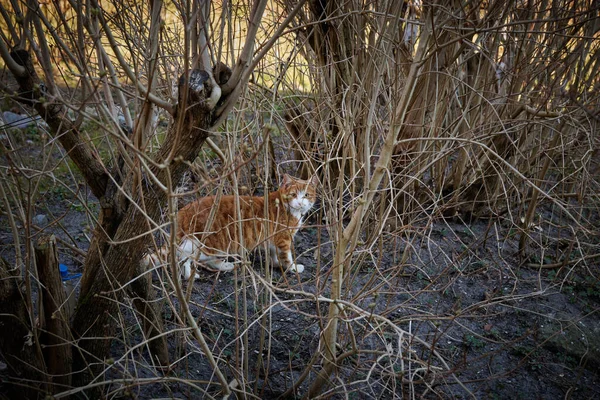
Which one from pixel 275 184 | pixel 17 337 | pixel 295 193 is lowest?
pixel 17 337

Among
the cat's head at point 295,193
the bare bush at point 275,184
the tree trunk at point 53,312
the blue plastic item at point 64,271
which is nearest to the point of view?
the bare bush at point 275,184

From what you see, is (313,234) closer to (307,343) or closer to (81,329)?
(307,343)

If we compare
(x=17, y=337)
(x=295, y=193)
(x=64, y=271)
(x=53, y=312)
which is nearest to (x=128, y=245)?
(x=53, y=312)

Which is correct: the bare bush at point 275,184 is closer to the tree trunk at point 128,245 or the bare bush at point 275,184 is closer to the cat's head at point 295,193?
the tree trunk at point 128,245

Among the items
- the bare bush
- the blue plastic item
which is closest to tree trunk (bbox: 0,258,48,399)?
the bare bush

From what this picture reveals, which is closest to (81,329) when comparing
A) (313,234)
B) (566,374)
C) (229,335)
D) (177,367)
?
(177,367)

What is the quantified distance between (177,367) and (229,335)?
48 cm

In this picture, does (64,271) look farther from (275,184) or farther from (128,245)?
(275,184)

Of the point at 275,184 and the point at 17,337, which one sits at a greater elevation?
the point at 275,184

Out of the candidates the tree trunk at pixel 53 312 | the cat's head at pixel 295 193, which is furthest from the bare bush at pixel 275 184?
the cat's head at pixel 295 193

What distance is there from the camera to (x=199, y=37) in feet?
7.76

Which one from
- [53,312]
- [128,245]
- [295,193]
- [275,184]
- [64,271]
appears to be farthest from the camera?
[275,184]

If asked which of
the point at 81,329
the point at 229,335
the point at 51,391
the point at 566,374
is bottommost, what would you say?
the point at 566,374

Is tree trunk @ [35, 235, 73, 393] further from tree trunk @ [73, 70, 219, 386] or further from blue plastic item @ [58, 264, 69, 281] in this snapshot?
blue plastic item @ [58, 264, 69, 281]
